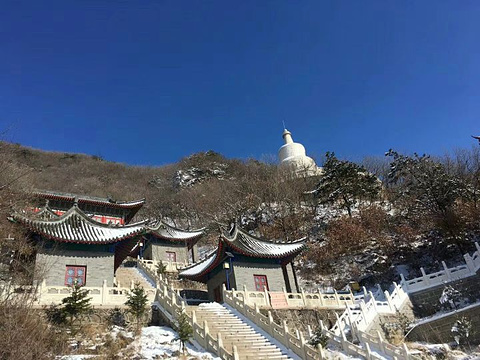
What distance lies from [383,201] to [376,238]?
28.5 feet

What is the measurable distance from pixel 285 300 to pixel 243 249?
362 centimetres

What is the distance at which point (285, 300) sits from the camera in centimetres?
1784

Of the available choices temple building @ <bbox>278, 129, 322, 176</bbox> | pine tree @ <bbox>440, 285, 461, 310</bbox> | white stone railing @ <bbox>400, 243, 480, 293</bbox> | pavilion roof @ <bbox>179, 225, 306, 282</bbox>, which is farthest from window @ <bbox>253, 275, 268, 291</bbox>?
temple building @ <bbox>278, 129, 322, 176</bbox>

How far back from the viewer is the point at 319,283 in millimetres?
27500

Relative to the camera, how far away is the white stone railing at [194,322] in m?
11.3

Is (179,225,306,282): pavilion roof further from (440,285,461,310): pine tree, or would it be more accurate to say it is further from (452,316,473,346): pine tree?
(452,316,473,346): pine tree

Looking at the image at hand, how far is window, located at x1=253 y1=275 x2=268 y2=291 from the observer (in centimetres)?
2028

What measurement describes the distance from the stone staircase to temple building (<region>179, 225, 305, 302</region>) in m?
3.42

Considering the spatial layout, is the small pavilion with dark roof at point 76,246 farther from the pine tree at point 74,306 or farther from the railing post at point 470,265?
the railing post at point 470,265

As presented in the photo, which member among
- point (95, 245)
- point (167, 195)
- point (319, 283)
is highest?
point (167, 195)

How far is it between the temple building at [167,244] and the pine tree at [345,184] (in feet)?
44.6

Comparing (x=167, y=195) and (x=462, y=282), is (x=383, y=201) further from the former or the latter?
(x=167, y=195)

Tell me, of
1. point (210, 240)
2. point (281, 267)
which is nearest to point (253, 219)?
point (210, 240)

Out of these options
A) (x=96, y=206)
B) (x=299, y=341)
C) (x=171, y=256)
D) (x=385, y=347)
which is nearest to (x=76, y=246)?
(x=299, y=341)
